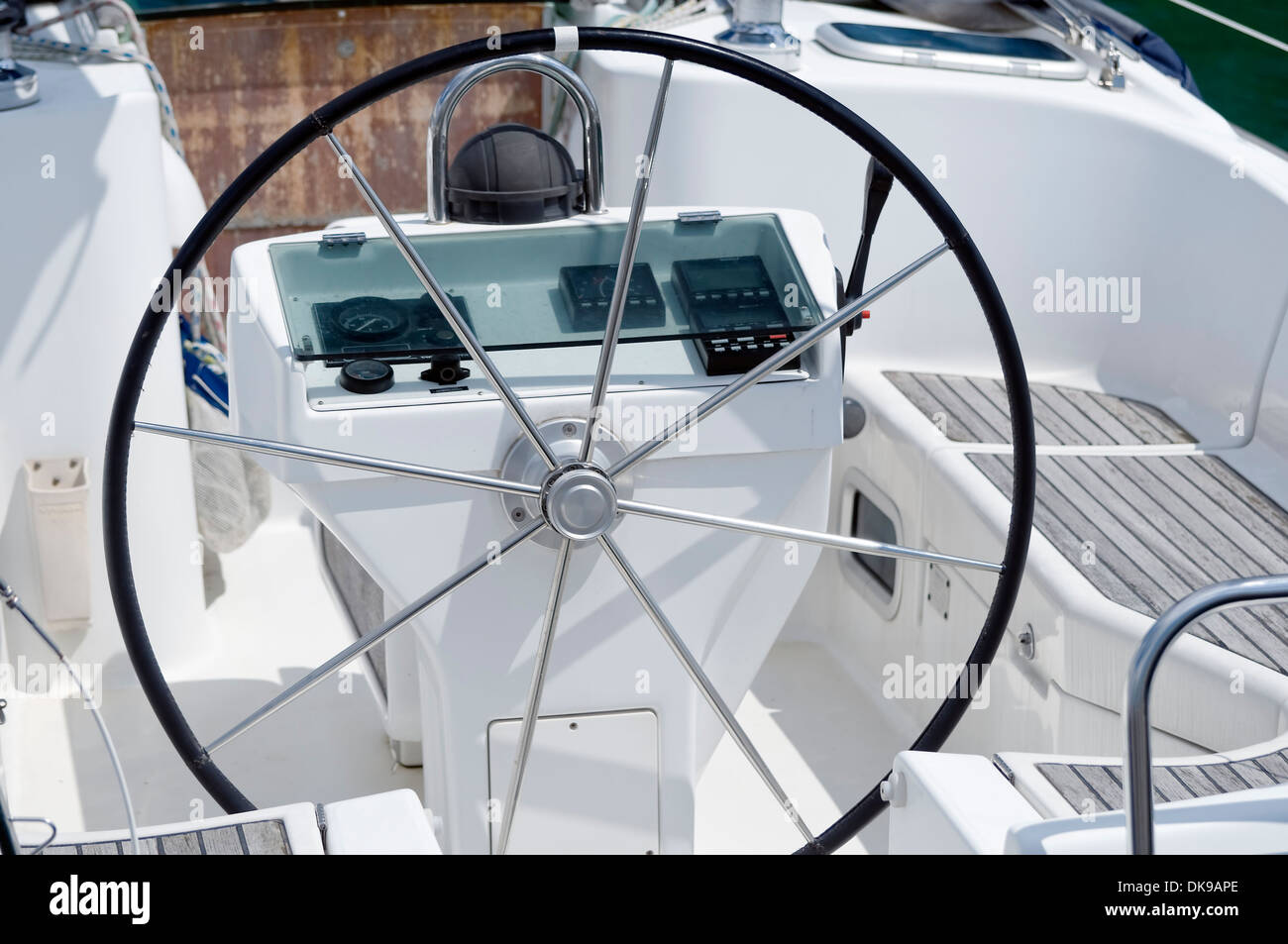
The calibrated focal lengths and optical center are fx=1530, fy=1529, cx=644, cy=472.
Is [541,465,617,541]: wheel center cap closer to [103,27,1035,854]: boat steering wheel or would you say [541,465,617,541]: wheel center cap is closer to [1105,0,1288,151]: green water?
[103,27,1035,854]: boat steering wheel

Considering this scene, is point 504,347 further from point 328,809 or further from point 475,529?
point 328,809

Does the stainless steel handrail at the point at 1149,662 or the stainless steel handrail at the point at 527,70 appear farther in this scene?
the stainless steel handrail at the point at 527,70

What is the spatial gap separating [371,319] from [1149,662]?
0.82m

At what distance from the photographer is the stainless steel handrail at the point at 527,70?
1.31m

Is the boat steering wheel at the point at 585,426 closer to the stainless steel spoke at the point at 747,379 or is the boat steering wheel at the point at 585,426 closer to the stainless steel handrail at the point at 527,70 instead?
the stainless steel spoke at the point at 747,379

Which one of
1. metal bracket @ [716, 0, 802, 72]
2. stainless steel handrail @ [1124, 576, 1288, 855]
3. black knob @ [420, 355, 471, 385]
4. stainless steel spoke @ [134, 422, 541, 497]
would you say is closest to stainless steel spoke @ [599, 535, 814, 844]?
stainless steel spoke @ [134, 422, 541, 497]

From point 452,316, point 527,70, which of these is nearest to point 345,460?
point 452,316

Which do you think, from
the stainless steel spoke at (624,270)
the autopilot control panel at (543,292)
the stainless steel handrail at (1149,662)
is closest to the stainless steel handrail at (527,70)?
the autopilot control panel at (543,292)

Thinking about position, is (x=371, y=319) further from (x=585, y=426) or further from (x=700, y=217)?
(x=700, y=217)

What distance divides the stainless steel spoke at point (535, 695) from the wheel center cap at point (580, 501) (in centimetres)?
2

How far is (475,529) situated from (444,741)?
237mm

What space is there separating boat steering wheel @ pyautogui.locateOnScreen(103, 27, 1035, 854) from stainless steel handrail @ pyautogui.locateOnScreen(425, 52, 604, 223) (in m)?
0.13

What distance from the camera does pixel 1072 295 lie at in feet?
7.75

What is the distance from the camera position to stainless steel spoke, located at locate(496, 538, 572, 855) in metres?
1.28
